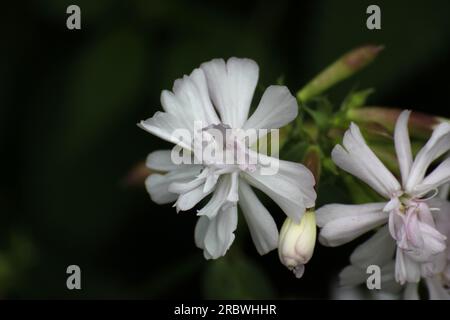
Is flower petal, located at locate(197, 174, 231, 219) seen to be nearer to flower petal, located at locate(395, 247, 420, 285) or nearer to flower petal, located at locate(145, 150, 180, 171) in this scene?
flower petal, located at locate(145, 150, 180, 171)

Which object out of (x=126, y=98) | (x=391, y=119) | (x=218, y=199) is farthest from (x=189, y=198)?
(x=126, y=98)

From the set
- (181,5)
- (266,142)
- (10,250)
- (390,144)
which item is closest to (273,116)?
(266,142)

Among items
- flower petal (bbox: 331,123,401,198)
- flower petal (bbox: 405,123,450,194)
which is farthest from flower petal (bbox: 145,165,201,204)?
flower petal (bbox: 405,123,450,194)

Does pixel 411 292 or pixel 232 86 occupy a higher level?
pixel 232 86


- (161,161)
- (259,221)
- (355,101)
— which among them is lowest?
(259,221)

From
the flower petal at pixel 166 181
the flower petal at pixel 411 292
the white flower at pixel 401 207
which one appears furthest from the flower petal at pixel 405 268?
the flower petal at pixel 166 181

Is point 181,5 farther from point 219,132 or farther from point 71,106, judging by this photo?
point 219,132

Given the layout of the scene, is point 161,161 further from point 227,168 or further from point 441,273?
point 441,273

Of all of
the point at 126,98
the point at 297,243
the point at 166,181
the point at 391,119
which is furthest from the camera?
the point at 126,98
